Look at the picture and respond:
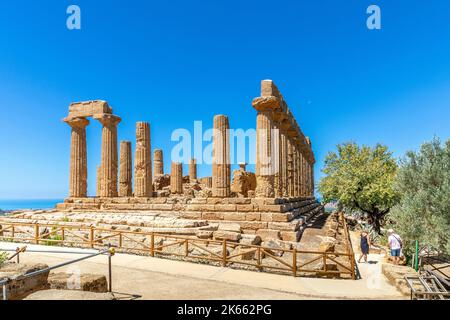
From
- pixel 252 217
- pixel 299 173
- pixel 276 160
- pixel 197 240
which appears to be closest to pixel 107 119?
pixel 276 160

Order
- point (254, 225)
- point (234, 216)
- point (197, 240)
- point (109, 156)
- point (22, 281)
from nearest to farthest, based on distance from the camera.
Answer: point (22, 281)
point (197, 240)
point (254, 225)
point (234, 216)
point (109, 156)

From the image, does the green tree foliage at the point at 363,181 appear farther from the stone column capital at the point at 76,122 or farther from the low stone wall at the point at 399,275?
the stone column capital at the point at 76,122

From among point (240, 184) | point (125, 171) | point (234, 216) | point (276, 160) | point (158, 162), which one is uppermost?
point (158, 162)

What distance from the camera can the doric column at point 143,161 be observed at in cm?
2492

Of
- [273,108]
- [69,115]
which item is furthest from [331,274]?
[69,115]

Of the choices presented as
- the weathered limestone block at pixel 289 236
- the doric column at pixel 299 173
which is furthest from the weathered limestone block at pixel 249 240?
the doric column at pixel 299 173

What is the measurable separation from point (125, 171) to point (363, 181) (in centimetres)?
2099

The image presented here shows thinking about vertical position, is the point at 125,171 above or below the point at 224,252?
above

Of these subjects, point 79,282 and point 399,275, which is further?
point 399,275

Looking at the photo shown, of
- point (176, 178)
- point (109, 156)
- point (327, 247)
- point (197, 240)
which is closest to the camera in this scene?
point (197, 240)

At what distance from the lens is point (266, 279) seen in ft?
30.3

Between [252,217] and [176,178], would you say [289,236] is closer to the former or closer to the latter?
[252,217]

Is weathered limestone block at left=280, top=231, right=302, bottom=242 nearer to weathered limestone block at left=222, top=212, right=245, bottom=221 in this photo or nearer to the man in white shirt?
weathered limestone block at left=222, top=212, right=245, bottom=221

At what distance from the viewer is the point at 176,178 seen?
35.0 m
